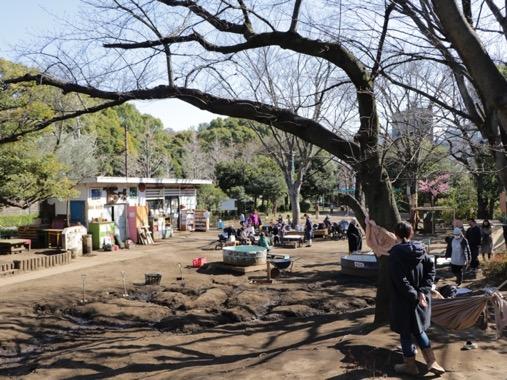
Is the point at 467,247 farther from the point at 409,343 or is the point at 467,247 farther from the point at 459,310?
the point at 409,343

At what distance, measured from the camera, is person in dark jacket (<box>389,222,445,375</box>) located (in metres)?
4.88

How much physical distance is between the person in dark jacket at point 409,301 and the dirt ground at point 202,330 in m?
0.19

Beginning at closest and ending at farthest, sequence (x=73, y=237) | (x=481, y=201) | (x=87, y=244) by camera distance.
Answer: (x=73, y=237) < (x=87, y=244) < (x=481, y=201)

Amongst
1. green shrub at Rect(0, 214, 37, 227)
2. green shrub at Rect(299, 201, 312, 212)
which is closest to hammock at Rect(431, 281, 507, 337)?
green shrub at Rect(0, 214, 37, 227)

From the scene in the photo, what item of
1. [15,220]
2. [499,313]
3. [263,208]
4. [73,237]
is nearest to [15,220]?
[15,220]

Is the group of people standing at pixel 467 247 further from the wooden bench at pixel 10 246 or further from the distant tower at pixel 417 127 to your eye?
the wooden bench at pixel 10 246

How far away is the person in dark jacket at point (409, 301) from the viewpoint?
16.0 feet

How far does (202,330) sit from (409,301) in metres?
5.51

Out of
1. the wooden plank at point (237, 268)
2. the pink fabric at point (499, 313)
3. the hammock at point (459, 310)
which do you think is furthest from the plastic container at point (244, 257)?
the pink fabric at point (499, 313)

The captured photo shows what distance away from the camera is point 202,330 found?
31.3 feet

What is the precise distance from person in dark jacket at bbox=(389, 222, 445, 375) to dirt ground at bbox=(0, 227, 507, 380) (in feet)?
0.64

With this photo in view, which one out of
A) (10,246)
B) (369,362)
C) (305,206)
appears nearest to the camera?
(369,362)

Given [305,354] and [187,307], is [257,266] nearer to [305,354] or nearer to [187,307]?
[187,307]

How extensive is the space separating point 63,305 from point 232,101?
7382 millimetres
